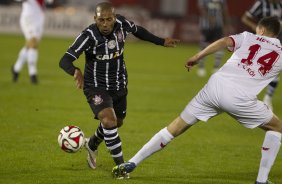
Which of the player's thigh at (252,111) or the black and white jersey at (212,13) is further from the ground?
the player's thigh at (252,111)

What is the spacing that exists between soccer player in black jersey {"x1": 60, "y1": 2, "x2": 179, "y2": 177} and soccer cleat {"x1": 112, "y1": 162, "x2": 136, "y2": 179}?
0.64ft

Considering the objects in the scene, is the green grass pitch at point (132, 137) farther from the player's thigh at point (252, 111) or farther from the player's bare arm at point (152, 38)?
the player's bare arm at point (152, 38)

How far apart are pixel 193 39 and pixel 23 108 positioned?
18121 mm

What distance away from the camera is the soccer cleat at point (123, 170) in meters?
7.51

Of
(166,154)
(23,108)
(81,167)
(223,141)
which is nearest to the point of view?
(81,167)

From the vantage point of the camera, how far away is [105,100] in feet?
25.7

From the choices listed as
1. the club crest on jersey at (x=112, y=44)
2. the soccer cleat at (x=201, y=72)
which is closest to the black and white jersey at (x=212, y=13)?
the soccer cleat at (x=201, y=72)

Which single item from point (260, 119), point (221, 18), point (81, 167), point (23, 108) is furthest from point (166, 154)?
point (221, 18)

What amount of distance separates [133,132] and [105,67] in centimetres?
313

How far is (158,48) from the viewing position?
29.1 m

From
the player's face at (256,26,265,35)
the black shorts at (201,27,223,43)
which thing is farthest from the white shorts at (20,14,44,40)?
the player's face at (256,26,265,35)

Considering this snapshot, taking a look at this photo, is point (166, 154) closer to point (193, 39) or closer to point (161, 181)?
point (161, 181)

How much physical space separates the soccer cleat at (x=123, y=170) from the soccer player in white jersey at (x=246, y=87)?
0.39 m

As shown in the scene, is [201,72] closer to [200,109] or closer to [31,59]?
[31,59]
